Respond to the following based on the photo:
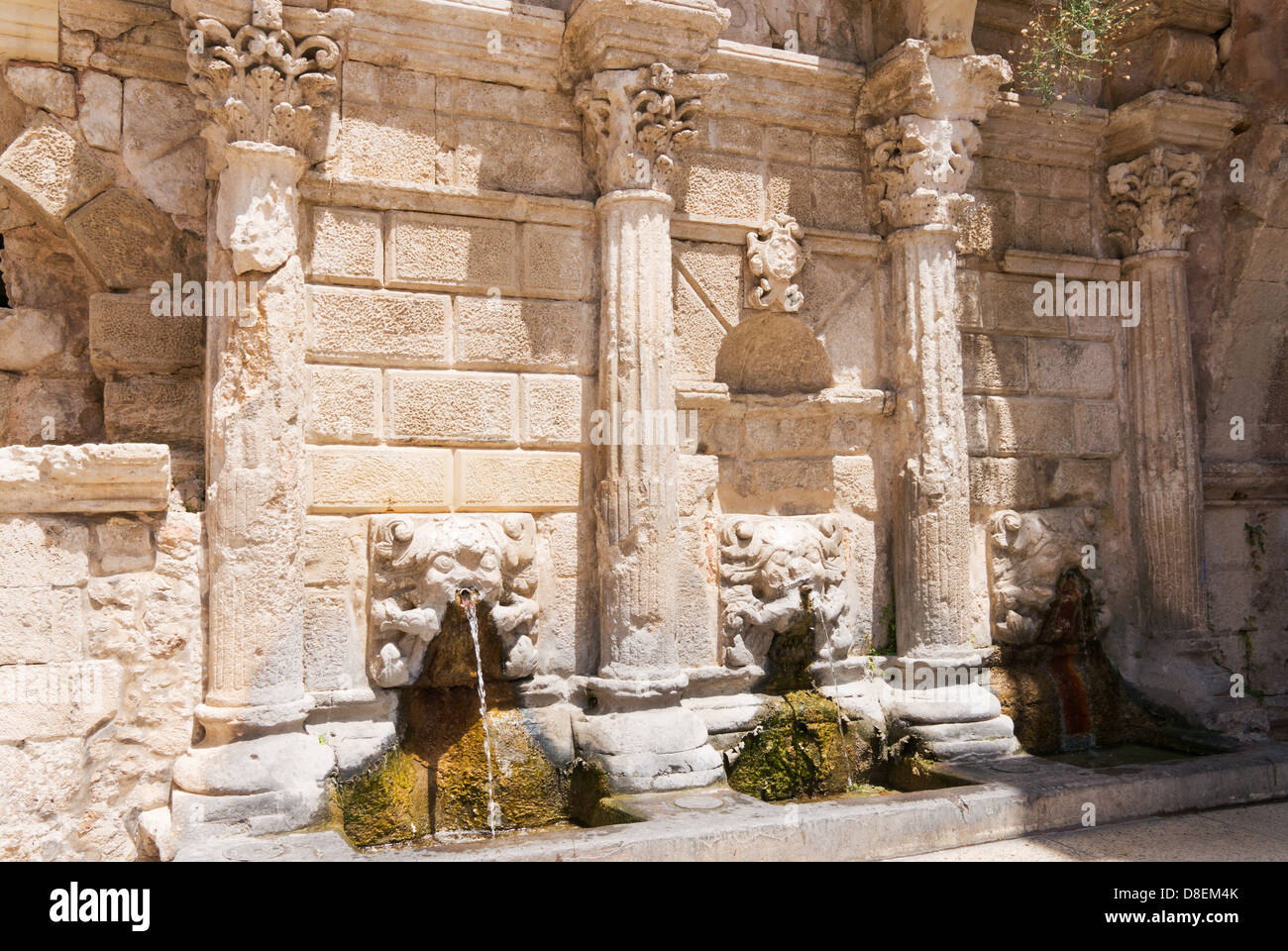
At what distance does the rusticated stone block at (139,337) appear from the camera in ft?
16.1

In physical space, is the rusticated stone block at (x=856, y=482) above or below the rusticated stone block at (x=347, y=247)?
below

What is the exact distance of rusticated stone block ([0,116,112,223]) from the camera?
15.7 ft

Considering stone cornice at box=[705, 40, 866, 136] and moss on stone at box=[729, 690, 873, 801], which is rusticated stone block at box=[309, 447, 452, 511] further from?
stone cornice at box=[705, 40, 866, 136]

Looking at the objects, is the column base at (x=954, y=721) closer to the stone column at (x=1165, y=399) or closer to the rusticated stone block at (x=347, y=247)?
the stone column at (x=1165, y=399)

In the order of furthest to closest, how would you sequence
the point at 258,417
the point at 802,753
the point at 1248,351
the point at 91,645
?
the point at 1248,351
the point at 802,753
the point at 258,417
the point at 91,645

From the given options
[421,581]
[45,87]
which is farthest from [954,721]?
[45,87]

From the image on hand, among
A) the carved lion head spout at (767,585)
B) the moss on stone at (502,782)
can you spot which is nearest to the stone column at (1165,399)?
the carved lion head spout at (767,585)

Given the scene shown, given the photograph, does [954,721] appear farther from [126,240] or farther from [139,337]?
[126,240]

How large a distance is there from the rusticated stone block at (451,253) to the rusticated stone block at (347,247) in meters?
0.07

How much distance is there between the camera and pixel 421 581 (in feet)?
16.4

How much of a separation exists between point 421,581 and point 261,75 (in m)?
2.18

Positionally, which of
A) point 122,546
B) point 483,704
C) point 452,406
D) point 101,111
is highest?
point 101,111

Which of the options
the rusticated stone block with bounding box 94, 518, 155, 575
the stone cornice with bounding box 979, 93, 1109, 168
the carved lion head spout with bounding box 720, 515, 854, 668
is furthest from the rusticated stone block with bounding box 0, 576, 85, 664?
the stone cornice with bounding box 979, 93, 1109, 168

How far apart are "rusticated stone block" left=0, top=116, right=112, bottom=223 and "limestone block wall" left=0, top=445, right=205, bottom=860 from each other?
123 cm
